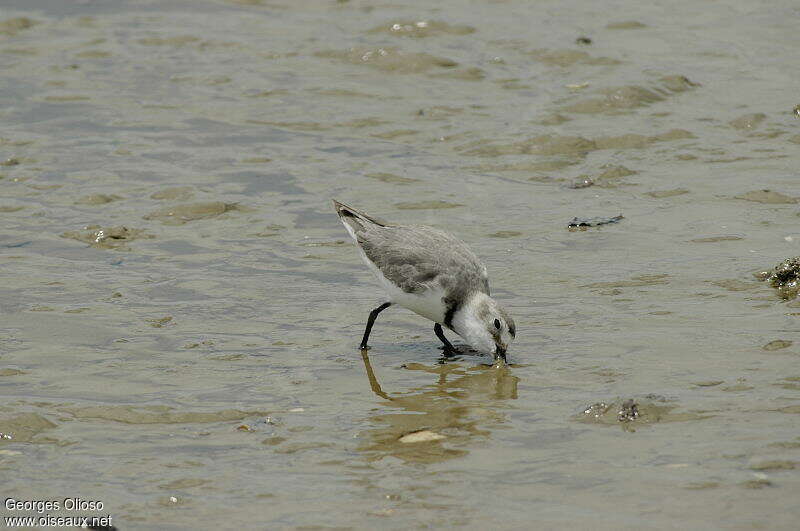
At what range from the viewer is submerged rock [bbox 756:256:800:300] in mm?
9703

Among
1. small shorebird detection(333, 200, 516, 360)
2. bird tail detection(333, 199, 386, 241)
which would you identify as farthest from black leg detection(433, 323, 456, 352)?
bird tail detection(333, 199, 386, 241)

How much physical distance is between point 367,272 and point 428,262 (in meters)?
2.16

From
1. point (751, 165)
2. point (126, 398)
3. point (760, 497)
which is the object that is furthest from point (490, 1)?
point (760, 497)

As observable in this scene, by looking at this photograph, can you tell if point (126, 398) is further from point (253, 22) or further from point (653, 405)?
point (253, 22)

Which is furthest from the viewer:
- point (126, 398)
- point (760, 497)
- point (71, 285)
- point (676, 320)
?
point (71, 285)

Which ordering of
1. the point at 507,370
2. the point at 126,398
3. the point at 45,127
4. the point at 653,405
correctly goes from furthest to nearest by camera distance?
the point at 45,127 < the point at 507,370 < the point at 126,398 < the point at 653,405

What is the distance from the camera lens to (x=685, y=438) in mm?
7141

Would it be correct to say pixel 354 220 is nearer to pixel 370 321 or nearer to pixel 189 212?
pixel 370 321

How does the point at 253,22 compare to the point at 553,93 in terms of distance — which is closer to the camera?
the point at 553,93

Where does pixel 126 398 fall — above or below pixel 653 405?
below

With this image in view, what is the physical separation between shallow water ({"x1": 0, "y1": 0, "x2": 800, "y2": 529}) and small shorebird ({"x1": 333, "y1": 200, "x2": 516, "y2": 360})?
0.34 m

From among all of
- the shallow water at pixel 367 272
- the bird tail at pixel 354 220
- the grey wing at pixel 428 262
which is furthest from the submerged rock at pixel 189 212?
the grey wing at pixel 428 262

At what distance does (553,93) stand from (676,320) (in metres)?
7.09

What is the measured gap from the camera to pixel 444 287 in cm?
912
